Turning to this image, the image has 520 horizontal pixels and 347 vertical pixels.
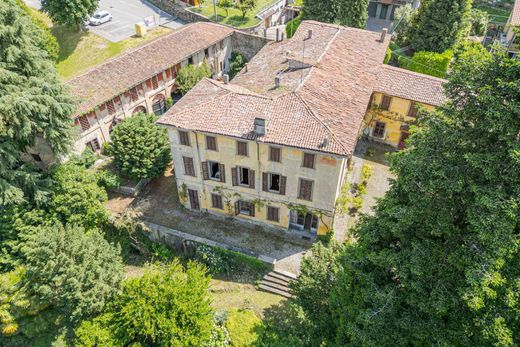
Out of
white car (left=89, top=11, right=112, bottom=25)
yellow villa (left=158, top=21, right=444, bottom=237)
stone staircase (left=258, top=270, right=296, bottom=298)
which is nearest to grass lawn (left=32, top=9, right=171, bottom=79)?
white car (left=89, top=11, right=112, bottom=25)

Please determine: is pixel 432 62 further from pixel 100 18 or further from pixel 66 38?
pixel 66 38

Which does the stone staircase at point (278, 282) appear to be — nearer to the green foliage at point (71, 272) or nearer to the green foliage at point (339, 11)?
the green foliage at point (71, 272)

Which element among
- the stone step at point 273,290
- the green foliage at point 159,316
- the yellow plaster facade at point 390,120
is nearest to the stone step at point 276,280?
the stone step at point 273,290

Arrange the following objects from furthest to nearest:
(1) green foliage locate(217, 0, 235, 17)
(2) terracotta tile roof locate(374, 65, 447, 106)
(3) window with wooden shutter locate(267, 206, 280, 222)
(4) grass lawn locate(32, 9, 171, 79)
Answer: (1) green foliage locate(217, 0, 235, 17)
(4) grass lawn locate(32, 9, 171, 79)
(2) terracotta tile roof locate(374, 65, 447, 106)
(3) window with wooden shutter locate(267, 206, 280, 222)

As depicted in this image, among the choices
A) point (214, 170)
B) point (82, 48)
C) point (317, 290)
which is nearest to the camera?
point (317, 290)

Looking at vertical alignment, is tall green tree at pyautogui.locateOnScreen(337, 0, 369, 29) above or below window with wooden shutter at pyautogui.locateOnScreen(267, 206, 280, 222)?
above

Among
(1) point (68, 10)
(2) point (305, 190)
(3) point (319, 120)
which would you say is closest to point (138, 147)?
(2) point (305, 190)

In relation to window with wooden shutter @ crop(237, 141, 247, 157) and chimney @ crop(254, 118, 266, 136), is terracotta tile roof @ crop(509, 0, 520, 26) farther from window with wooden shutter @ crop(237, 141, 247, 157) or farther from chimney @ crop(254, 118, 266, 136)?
window with wooden shutter @ crop(237, 141, 247, 157)
